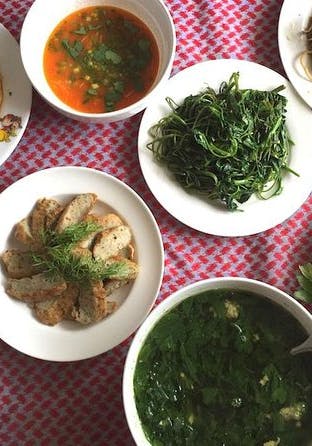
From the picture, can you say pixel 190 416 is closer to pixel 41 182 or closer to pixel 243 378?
pixel 243 378

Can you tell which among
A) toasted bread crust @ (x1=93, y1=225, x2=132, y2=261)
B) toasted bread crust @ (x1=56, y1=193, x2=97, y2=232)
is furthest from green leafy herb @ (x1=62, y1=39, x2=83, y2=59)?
toasted bread crust @ (x1=93, y1=225, x2=132, y2=261)

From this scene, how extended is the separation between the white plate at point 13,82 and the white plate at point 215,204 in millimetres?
407

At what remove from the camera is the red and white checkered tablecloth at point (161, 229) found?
8.34 feet

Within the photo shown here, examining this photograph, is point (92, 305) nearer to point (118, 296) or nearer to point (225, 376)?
point (118, 296)

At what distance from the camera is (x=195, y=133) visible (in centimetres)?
250

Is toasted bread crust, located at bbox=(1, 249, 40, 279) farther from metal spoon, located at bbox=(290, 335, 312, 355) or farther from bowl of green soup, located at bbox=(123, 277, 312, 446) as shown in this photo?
metal spoon, located at bbox=(290, 335, 312, 355)

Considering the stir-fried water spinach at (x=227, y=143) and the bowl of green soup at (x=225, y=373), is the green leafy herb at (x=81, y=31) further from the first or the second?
the bowl of green soup at (x=225, y=373)

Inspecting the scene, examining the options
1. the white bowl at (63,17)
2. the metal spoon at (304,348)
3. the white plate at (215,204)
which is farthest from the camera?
the white plate at (215,204)

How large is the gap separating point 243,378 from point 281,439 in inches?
8.6

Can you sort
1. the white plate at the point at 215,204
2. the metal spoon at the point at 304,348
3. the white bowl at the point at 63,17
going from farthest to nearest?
the white plate at the point at 215,204 → the white bowl at the point at 63,17 → the metal spoon at the point at 304,348

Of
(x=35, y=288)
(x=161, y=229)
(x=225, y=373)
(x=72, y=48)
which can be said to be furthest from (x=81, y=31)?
(x=225, y=373)

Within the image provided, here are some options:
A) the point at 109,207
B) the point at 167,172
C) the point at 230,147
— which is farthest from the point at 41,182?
the point at 230,147

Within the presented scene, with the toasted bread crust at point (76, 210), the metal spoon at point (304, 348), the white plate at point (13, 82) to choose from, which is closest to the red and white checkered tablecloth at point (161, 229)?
the white plate at point (13, 82)

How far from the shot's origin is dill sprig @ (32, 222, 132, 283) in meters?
2.43
